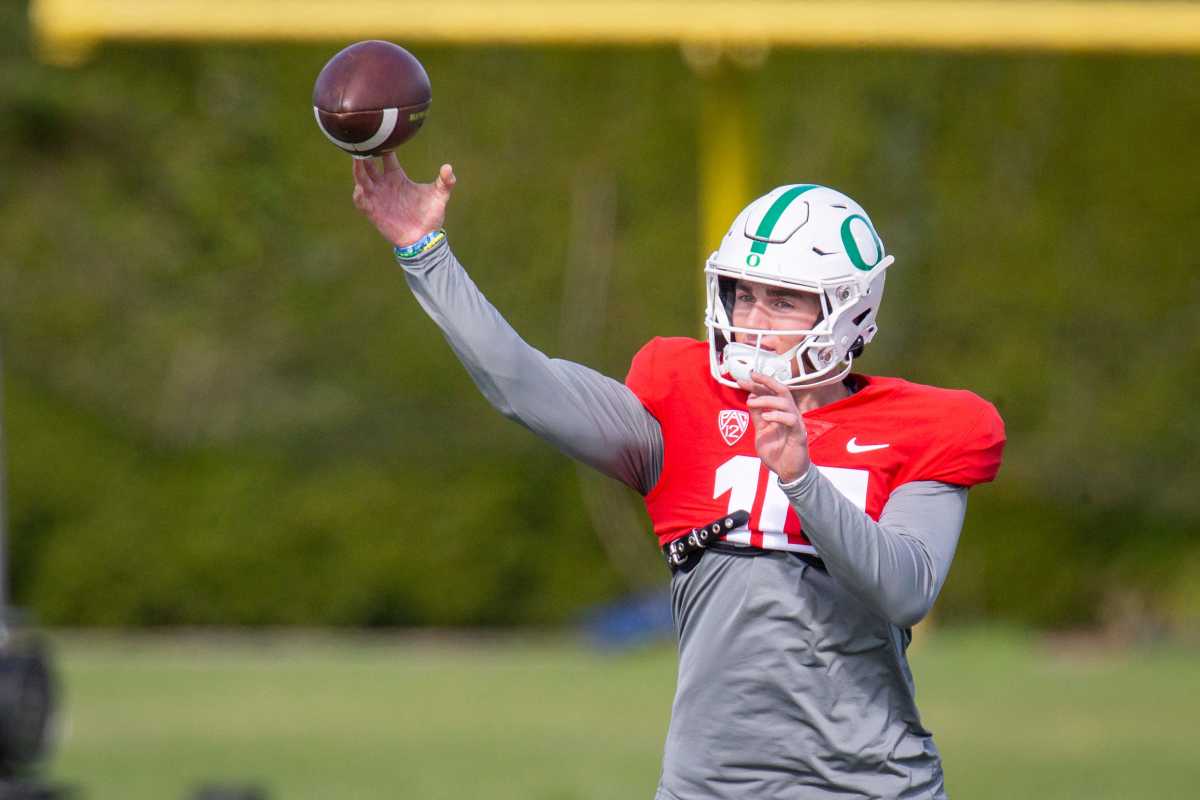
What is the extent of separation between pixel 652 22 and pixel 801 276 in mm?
5519

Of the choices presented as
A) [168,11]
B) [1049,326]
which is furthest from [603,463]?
A: [1049,326]

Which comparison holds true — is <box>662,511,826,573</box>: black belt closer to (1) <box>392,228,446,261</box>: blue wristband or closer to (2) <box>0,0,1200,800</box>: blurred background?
(1) <box>392,228,446,261</box>: blue wristband

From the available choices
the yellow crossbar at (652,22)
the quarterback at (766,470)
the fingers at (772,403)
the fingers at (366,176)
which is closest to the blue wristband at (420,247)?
the quarterback at (766,470)

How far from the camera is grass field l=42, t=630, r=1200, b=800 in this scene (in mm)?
8477

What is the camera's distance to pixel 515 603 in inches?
538

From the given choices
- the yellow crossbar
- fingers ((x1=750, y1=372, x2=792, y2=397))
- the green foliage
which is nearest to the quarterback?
fingers ((x1=750, y1=372, x2=792, y2=397))

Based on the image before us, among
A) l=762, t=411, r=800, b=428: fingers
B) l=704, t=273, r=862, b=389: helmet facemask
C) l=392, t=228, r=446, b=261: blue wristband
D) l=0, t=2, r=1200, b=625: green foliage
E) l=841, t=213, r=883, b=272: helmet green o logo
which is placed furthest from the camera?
l=0, t=2, r=1200, b=625: green foliage

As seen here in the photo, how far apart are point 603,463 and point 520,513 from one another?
1040 centimetres

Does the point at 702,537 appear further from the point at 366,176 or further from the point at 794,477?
the point at 366,176

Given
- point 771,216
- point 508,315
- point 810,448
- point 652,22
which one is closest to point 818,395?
point 810,448

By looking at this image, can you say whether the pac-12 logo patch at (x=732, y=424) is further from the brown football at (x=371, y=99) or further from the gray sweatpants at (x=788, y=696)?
the brown football at (x=371, y=99)

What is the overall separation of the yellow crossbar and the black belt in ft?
18.1

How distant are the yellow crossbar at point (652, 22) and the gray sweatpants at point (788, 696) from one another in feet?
18.4

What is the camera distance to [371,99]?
10.4 ft
